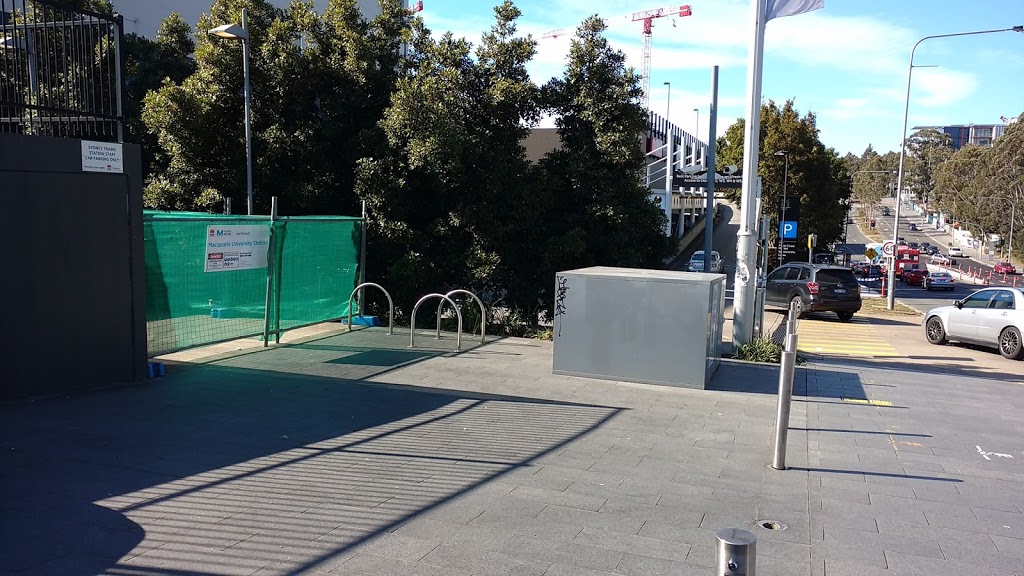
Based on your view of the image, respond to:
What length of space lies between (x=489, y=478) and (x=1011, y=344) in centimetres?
1406

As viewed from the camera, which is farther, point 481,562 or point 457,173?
point 457,173

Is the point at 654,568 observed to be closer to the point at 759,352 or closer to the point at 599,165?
the point at 759,352

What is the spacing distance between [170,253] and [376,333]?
13.3ft

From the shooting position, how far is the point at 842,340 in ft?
58.2

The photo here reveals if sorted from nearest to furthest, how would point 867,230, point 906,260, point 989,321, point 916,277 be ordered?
point 989,321 → point 916,277 → point 906,260 → point 867,230

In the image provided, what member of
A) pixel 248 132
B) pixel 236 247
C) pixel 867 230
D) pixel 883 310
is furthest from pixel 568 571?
pixel 867 230

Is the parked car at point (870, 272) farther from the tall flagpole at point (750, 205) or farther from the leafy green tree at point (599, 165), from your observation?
the tall flagpole at point (750, 205)

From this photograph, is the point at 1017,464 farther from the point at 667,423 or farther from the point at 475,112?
the point at 475,112

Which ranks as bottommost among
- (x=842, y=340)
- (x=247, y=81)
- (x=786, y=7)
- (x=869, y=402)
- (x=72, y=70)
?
(x=842, y=340)

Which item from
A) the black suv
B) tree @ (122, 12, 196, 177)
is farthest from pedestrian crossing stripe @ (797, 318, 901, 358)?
tree @ (122, 12, 196, 177)

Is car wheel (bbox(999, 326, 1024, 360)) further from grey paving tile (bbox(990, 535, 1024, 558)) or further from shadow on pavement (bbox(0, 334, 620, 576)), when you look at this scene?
grey paving tile (bbox(990, 535, 1024, 558))

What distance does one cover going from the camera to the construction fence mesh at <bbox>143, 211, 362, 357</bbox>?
9.53m

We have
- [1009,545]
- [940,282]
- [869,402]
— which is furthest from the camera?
[940,282]

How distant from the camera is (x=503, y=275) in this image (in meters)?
14.5
